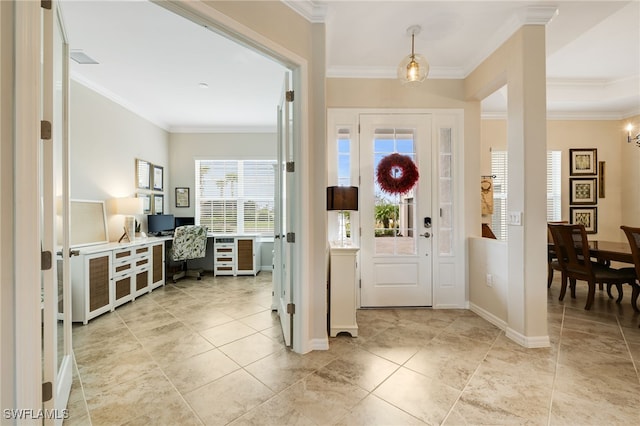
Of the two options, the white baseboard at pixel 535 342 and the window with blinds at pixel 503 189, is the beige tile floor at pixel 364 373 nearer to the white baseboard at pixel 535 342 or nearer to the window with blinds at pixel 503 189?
the white baseboard at pixel 535 342

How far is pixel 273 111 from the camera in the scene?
15.2 feet

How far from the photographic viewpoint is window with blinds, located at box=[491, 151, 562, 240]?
4645 mm

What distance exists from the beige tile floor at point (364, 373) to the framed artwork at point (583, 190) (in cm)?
242

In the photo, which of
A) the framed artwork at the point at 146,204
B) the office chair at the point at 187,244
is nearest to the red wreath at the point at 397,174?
the office chair at the point at 187,244

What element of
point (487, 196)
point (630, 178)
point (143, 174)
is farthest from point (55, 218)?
point (630, 178)

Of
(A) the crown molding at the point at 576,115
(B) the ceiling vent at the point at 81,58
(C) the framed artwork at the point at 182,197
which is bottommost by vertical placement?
(C) the framed artwork at the point at 182,197

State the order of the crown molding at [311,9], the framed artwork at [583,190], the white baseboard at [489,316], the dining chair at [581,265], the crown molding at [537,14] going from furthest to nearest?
the framed artwork at [583,190] → the dining chair at [581,265] → the white baseboard at [489,316] → the crown molding at [537,14] → the crown molding at [311,9]

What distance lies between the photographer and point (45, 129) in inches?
51.4

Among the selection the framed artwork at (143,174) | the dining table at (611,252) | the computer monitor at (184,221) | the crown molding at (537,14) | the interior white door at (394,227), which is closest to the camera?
the crown molding at (537,14)

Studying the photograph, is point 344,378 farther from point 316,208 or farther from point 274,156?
point 274,156

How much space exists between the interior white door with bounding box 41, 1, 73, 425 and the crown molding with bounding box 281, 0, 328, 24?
5.05 feet

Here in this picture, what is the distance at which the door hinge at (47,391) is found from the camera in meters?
1.29

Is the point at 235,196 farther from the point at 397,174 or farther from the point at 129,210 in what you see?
the point at 397,174

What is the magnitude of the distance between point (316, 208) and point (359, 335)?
1317mm
